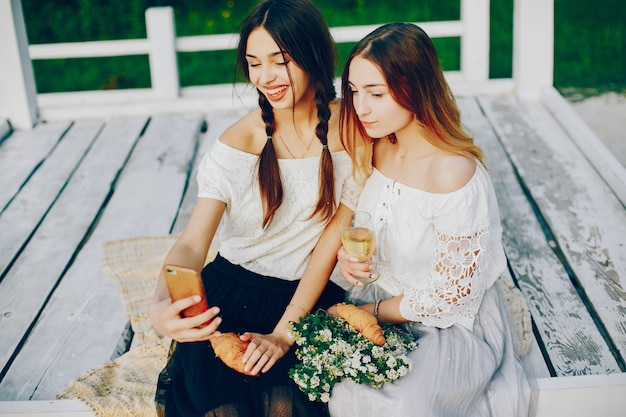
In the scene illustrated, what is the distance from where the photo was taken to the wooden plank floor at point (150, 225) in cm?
293

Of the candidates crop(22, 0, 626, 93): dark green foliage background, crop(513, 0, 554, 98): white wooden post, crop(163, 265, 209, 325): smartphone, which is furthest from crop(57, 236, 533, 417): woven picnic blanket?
crop(22, 0, 626, 93): dark green foliage background

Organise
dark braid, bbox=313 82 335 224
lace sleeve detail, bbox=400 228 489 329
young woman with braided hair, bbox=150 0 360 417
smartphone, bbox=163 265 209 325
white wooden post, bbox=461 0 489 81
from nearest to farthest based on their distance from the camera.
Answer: smartphone, bbox=163 265 209 325
lace sleeve detail, bbox=400 228 489 329
young woman with braided hair, bbox=150 0 360 417
dark braid, bbox=313 82 335 224
white wooden post, bbox=461 0 489 81

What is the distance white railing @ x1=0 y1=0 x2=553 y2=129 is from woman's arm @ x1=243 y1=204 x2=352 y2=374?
2566 millimetres

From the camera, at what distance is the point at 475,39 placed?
5.45m

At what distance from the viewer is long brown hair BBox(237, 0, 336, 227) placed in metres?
2.57

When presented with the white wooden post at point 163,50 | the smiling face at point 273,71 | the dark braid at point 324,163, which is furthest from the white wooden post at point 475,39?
the smiling face at point 273,71

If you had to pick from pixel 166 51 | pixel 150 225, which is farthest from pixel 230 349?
pixel 166 51

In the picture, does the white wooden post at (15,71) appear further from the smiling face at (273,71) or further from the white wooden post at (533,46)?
the white wooden post at (533,46)

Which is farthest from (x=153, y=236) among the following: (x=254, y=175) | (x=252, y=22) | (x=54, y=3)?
(x=54, y=3)

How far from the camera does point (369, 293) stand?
2.87 m

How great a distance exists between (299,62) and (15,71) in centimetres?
315

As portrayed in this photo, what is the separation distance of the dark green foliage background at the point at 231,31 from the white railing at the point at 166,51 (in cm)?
152

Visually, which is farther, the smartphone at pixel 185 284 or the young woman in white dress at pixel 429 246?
the young woman in white dress at pixel 429 246

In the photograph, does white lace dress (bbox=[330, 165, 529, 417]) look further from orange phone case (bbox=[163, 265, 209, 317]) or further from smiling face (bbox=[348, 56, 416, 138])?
orange phone case (bbox=[163, 265, 209, 317])
